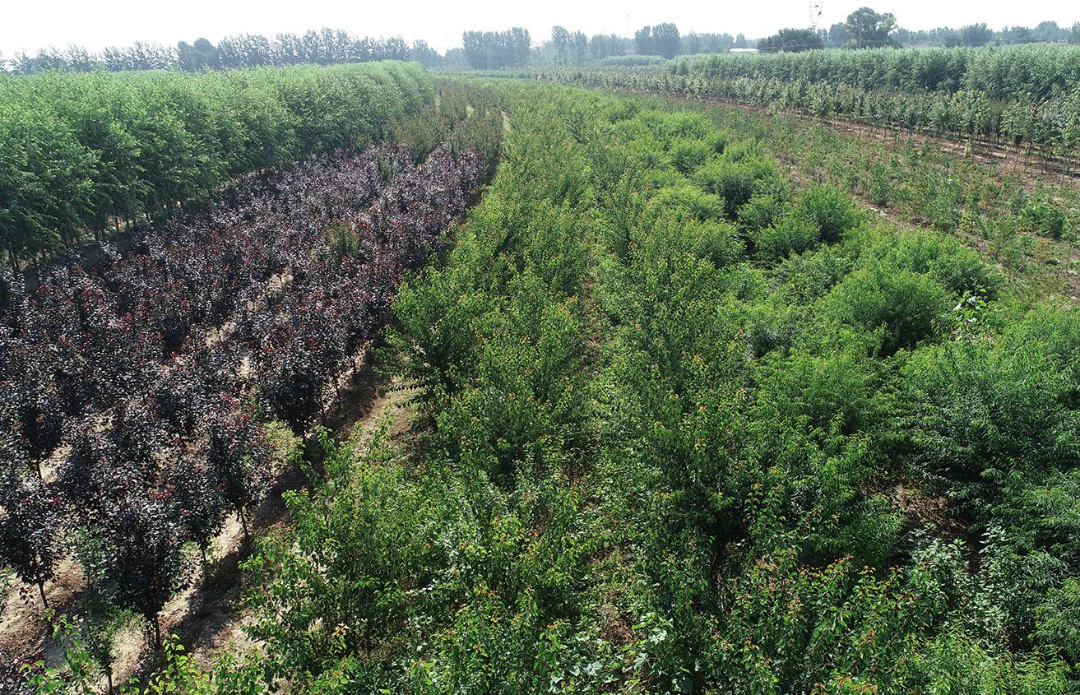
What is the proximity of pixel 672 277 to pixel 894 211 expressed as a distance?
1832 centimetres

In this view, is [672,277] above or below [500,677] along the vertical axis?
above

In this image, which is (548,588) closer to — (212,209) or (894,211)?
(894,211)

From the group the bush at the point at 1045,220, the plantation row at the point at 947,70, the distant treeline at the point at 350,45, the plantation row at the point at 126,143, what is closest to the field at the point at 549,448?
the bush at the point at 1045,220

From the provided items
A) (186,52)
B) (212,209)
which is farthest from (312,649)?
(186,52)

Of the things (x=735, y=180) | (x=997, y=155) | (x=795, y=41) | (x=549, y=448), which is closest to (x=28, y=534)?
(x=549, y=448)

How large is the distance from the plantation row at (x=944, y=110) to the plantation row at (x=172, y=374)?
38.0 metres

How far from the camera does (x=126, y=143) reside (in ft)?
87.4

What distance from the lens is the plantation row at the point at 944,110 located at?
35281 millimetres

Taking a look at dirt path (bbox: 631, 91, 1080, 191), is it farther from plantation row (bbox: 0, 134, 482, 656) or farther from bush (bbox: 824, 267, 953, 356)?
plantation row (bbox: 0, 134, 482, 656)

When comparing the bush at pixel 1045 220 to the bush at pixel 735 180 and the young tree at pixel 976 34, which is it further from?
the young tree at pixel 976 34

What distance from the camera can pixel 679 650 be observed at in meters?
6.81

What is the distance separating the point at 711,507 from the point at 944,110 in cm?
4753

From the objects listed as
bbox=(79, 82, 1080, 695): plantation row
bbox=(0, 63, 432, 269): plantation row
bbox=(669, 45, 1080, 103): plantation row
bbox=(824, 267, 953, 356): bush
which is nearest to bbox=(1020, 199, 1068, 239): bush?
bbox=(79, 82, 1080, 695): plantation row

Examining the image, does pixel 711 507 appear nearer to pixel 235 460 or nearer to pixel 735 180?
pixel 235 460
